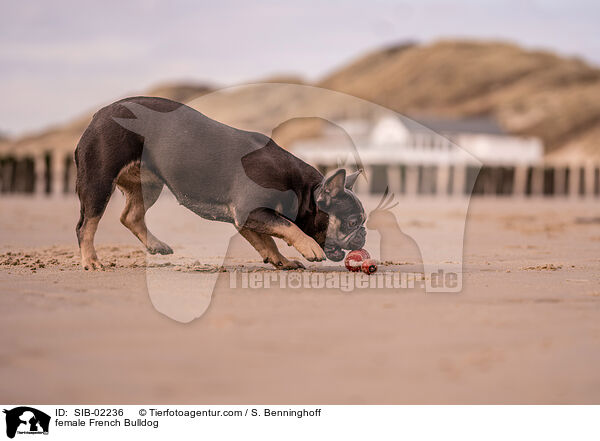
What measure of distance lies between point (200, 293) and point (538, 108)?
114 metres

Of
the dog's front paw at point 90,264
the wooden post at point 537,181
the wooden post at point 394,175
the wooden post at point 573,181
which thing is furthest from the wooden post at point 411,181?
the dog's front paw at point 90,264

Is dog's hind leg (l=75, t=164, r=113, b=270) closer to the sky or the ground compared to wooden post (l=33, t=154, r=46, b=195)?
closer to the ground

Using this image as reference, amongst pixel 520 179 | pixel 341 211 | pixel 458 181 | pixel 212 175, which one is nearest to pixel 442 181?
pixel 458 181

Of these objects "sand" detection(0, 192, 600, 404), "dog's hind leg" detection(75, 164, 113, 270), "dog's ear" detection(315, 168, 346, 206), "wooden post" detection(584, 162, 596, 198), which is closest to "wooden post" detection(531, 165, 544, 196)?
"wooden post" detection(584, 162, 596, 198)

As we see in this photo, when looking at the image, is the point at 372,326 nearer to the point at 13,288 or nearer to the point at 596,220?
the point at 13,288

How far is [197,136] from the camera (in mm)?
7043

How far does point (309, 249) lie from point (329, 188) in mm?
611

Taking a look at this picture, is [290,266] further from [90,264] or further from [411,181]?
[411,181]

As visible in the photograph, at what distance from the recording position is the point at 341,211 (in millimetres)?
6891

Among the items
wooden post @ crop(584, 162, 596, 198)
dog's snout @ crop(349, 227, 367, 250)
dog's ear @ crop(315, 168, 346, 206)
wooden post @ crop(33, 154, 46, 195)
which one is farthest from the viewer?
wooden post @ crop(584, 162, 596, 198)

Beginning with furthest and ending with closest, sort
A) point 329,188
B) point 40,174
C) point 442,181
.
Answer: point 442,181
point 40,174
point 329,188

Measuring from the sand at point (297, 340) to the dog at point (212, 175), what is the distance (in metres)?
0.55
